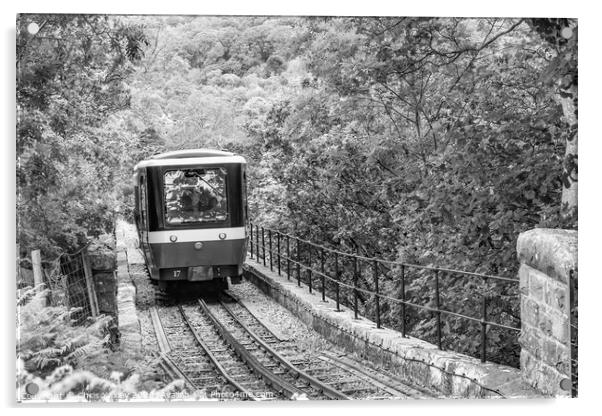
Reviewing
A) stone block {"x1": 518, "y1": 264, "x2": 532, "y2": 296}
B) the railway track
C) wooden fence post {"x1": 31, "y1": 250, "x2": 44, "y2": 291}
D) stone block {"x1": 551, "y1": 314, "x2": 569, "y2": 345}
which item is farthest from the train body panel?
stone block {"x1": 551, "y1": 314, "x2": 569, "y2": 345}

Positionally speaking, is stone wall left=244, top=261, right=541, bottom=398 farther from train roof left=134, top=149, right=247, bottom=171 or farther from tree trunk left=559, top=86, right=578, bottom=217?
train roof left=134, top=149, right=247, bottom=171

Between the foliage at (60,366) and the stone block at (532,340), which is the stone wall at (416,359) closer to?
the stone block at (532,340)

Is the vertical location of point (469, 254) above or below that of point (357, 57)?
below

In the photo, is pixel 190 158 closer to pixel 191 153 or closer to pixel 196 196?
pixel 191 153

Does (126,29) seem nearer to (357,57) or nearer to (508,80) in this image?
(357,57)

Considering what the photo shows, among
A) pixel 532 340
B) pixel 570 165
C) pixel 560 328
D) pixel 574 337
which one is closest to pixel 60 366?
pixel 532 340
